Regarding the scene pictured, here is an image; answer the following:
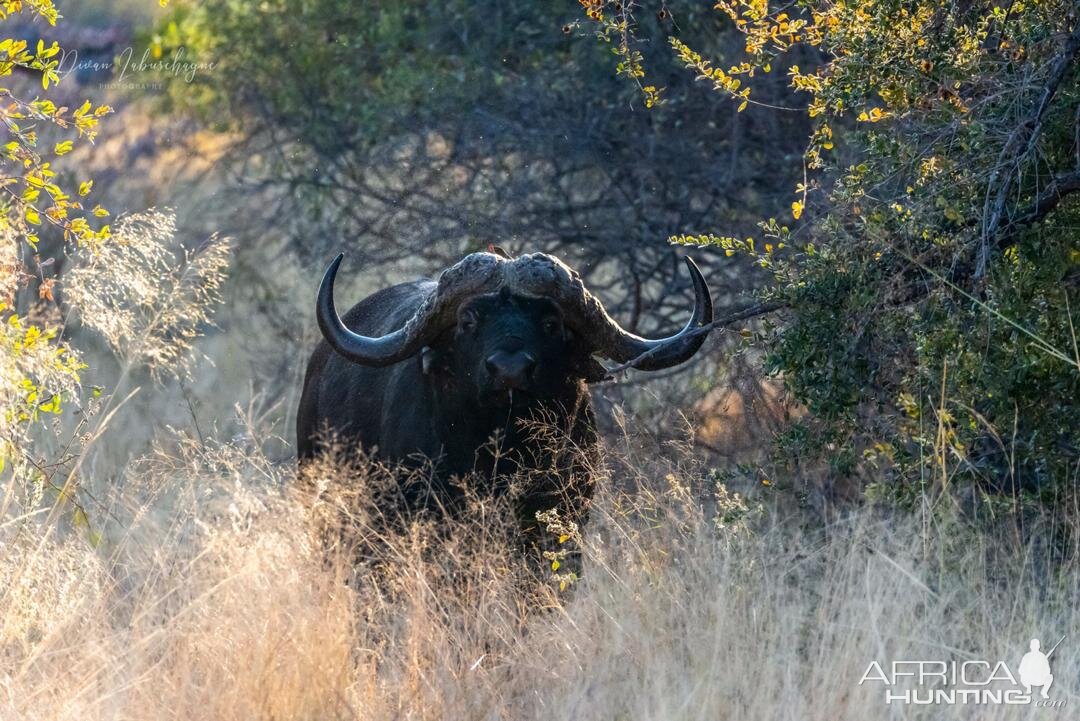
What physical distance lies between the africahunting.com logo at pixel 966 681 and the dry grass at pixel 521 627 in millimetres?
48

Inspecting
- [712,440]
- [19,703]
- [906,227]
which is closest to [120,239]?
[19,703]

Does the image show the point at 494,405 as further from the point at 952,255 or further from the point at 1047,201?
the point at 1047,201

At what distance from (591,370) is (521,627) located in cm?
180

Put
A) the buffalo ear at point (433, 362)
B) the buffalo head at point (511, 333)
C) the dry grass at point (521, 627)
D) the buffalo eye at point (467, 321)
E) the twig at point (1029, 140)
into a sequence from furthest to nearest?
1. the buffalo ear at point (433, 362)
2. the buffalo eye at point (467, 321)
3. the buffalo head at point (511, 333)
4. the twig at point (1029, 140)
5. the dry grass at point (521, 627)

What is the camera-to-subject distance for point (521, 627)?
531 centimetres

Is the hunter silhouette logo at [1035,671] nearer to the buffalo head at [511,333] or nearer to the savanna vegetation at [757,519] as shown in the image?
the savanna vegetation at [757,519]

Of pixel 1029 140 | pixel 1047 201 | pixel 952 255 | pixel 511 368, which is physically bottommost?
pixel 511 368

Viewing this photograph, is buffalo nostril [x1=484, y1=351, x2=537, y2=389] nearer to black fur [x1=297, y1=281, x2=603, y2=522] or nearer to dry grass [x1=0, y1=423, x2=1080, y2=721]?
black fur [x1=297, y1=281, x2=603, y2=522]

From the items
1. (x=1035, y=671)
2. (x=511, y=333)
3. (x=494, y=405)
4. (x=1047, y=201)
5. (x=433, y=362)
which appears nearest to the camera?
(x=1035, y=671)

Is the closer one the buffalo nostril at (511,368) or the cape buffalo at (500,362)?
the buffalo nostril at (511,368)

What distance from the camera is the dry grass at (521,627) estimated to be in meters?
4.46

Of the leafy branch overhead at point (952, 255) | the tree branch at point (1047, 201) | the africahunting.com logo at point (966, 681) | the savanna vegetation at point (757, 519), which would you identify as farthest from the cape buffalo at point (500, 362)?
the africahunting.com logo at point (966, 681)

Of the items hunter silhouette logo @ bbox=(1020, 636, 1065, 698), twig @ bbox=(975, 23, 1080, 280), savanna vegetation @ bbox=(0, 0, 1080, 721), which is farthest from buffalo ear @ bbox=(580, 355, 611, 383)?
hunter silhouette logo @ bbox=(1020, 636, 1065, 698)

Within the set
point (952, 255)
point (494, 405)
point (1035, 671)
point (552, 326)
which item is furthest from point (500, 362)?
point (1035, 671)
